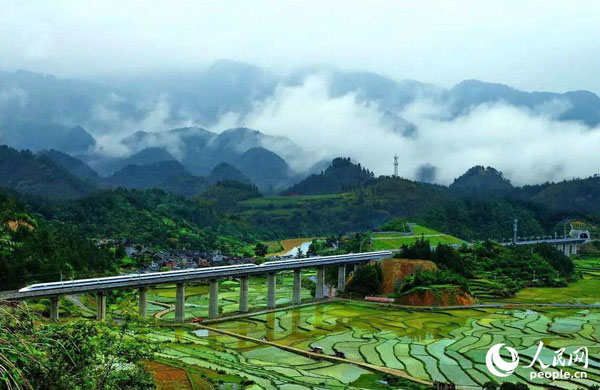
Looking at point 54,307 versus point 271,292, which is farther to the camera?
point 271,292

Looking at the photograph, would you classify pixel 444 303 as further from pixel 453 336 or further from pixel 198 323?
pixel 198 323

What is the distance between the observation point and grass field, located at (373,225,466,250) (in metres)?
165

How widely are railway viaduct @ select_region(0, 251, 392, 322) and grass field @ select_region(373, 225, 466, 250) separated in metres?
44.4

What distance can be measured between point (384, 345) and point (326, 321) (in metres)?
18.0

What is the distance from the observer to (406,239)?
172125 millimetres

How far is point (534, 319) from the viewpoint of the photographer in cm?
8375

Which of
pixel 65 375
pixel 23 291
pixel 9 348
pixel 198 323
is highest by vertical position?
pixel 9 348

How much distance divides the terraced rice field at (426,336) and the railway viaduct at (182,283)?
211 inches

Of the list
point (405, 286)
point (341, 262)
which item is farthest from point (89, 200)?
point (405, 286)

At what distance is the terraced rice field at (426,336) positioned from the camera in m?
58.7

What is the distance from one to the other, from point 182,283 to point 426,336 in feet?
104

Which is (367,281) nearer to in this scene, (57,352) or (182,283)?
(182,283)

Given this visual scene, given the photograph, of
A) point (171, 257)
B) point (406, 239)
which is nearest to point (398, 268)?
point (406, 239)

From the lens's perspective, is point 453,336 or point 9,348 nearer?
point 9,348
